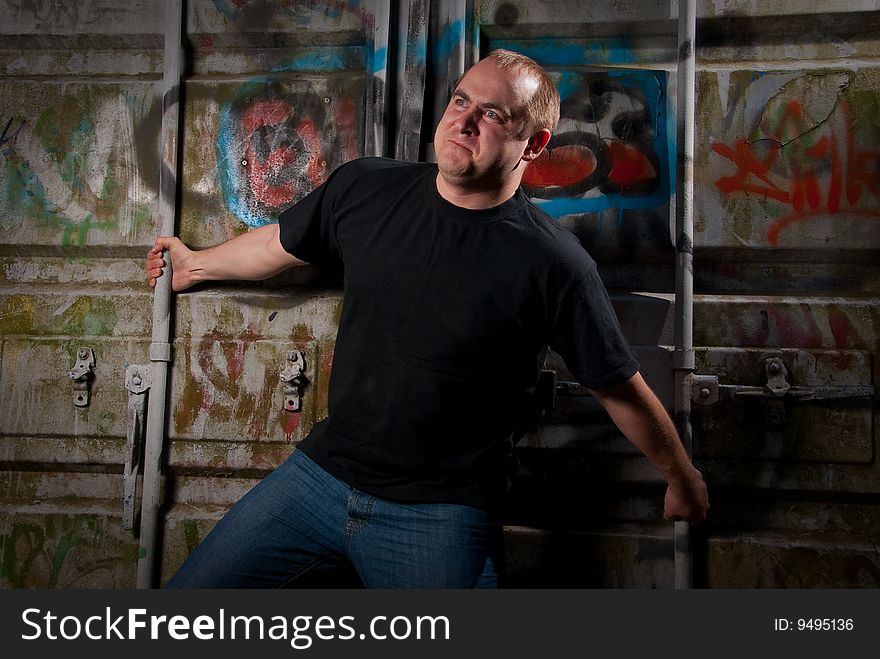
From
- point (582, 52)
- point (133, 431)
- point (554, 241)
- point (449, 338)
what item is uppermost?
point (582, 52)

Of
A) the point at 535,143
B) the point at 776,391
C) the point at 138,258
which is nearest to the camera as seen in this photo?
the point at 535,143

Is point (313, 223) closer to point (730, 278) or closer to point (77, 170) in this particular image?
point (77, 170)

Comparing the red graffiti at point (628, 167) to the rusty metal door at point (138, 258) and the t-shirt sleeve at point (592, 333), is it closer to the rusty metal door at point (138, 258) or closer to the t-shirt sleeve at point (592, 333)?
the t-shirt sleeve at point (592, 333)

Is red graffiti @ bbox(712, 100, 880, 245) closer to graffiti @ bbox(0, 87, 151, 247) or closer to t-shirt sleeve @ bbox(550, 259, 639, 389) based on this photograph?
t-shirt sleeve @ bbox(550, 259, 639, 389)

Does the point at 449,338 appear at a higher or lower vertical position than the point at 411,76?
lower

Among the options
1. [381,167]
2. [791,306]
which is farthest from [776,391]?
[381,167]

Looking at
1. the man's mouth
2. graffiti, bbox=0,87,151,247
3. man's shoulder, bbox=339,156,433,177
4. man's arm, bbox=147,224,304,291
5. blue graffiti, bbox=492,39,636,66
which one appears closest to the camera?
the man's mouth

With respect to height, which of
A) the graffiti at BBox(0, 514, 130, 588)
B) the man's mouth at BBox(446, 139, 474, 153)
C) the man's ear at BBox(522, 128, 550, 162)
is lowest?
the graffiti at BBox(0, 514, 130, 588)

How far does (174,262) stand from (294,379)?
478 millimetres

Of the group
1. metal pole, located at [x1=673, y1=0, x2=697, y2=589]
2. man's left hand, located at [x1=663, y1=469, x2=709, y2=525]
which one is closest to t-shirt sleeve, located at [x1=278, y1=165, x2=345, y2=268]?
A: metal pole, located at [x1=673, y1=0, x2=697, y2=589]

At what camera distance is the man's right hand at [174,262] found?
177 cm

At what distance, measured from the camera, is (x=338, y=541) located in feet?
4.62

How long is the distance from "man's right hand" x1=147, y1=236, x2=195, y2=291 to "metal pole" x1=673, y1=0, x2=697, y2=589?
4.44 ft

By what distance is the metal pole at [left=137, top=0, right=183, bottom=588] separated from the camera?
1.79m
